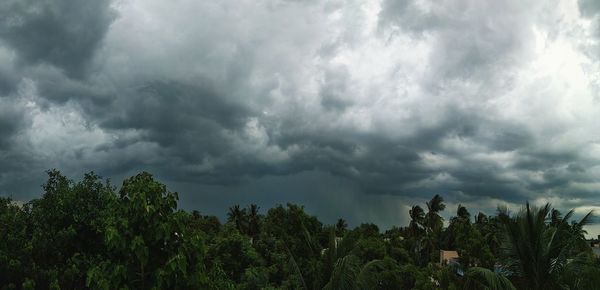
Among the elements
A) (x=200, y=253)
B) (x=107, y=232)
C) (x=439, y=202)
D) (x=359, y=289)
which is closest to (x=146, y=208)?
(x=107, y=232)

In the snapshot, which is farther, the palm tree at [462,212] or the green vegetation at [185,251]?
the palm tree at [462,212]

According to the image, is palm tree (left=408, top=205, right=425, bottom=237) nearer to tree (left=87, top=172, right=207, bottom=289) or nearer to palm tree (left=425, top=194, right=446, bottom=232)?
palm tree (left=425, top=194, right=446, bottom=232)

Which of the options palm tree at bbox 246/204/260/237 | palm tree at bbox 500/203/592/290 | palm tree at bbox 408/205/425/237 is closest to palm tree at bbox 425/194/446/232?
palm tree at bbox 408/205/425/237

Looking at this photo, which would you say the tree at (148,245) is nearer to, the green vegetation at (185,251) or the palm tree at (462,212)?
the green vegetation at (185,251)

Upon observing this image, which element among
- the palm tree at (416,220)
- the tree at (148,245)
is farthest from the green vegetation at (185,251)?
the palm tree at (416,220)

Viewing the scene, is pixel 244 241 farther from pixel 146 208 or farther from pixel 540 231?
pixel 146 208

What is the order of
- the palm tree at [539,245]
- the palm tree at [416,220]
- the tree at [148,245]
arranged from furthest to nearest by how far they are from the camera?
the palm tree at [416,220] < the palm tree at [539,245] < the tree at [148,245]
